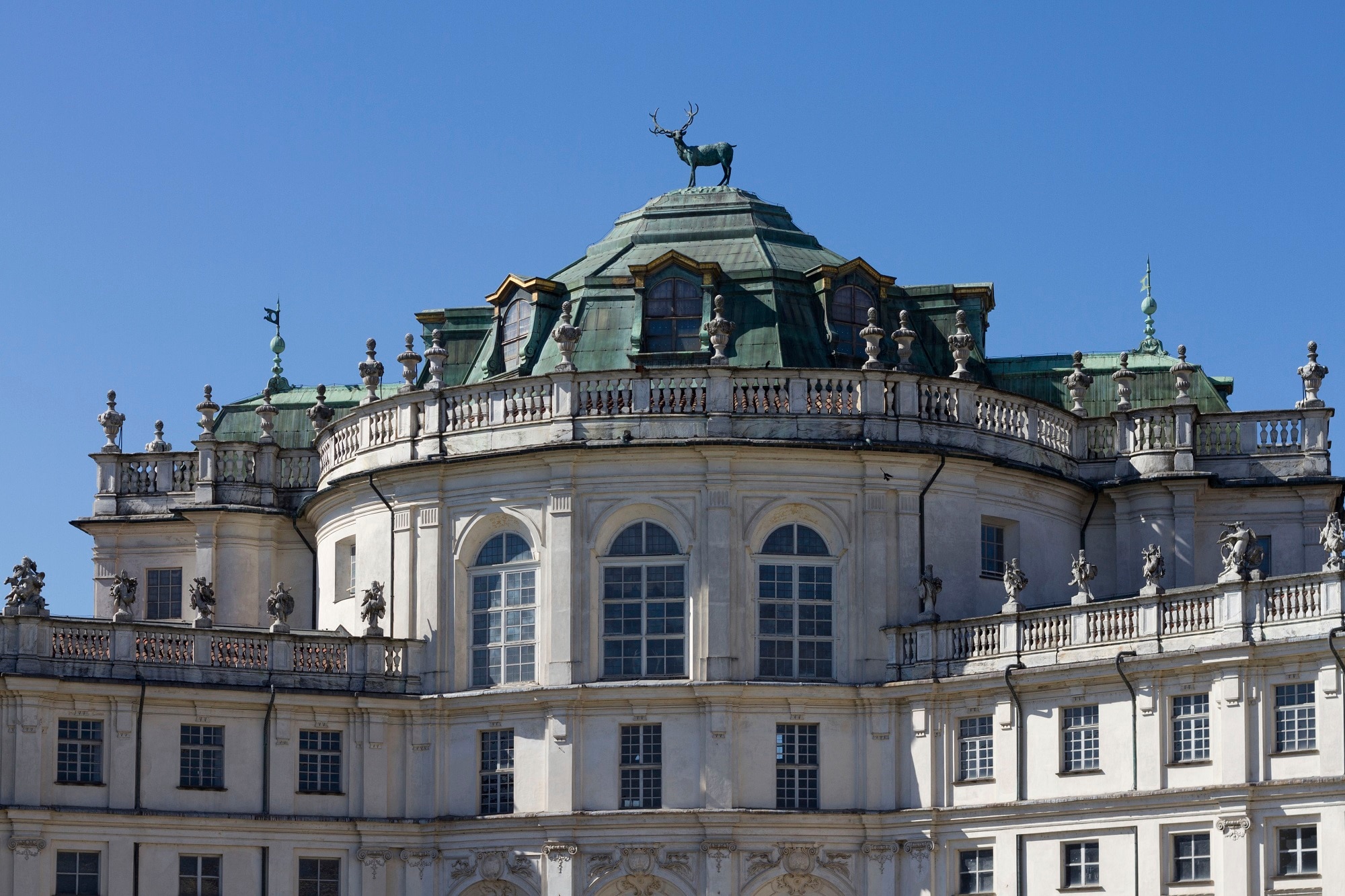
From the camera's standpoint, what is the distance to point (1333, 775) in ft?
183

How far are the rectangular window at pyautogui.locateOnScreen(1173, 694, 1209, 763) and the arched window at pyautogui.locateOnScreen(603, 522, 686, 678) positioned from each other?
11.0 metres

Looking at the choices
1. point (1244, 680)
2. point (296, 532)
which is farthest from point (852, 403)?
point (296, 532)

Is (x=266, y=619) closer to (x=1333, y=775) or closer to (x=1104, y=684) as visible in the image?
(x=1104, y=684)

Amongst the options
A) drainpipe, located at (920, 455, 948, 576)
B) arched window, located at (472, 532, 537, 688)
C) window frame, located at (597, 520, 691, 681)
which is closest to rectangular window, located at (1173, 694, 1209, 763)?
drainpipe, located at (920, 455, 948, 576)

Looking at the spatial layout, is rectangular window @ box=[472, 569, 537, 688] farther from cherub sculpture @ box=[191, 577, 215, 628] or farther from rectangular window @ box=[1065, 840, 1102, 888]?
rectangular window @ box=[1065, 840, 1102, 888]

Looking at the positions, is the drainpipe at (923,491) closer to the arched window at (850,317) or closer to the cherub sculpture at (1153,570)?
the arched window at (850,317)

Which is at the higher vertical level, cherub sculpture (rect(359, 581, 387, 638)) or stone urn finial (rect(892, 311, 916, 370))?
stone urn finial (rect(892, 311, 916, 370))

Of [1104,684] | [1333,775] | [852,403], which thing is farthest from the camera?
[852,403]

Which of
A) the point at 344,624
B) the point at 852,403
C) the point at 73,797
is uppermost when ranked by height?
the point at 852,403

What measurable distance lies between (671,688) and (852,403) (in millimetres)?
7426

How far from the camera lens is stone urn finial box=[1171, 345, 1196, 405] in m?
69.6

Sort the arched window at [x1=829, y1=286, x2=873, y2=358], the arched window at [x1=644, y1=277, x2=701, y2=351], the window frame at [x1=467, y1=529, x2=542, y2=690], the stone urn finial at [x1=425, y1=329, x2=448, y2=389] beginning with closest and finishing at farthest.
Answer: the window frame at [x1=467, y1=529, x2=542, y2=690] < the stone urn finial at [x1=425, y1=329, x2=448, y2=389] < the arched window at [x1=644, y1=277, x2=701, y2=351] < the arched window at [x1=829, y1=286, x2=873, y2=358]

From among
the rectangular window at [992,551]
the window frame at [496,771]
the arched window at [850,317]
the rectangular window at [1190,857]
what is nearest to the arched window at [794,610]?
the rectangular window at [992,551]

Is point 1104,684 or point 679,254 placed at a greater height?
point 679,254
